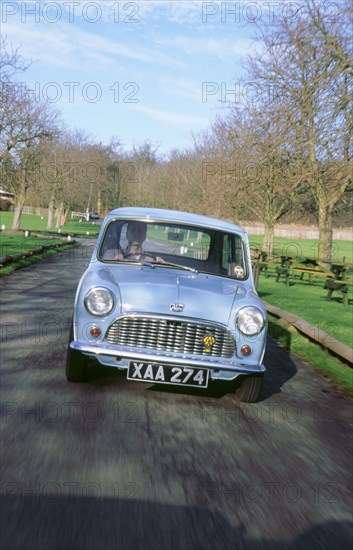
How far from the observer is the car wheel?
→ 5520mm

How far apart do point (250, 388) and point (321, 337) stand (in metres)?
3.76

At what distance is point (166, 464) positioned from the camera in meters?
3.84

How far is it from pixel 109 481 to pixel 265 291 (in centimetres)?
1416

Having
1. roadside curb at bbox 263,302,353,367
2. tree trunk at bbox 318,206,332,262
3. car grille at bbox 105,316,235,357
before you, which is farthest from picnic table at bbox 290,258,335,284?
car grille at bbox 105,316,235,357

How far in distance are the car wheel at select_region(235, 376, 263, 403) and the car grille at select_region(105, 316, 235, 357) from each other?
20.9 inches

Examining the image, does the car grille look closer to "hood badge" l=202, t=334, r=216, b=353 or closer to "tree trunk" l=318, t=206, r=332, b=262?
"hood badge" l=202, t=334, r=216, b=353

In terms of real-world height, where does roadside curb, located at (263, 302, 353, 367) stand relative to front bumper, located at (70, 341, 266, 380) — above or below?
below

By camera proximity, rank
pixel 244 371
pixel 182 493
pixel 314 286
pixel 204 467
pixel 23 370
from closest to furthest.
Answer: pixel 182 493 → pixel 204 467 → pixel 244 371 → pixel 23 370 → pixel 314 286

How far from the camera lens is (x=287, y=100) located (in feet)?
71.6

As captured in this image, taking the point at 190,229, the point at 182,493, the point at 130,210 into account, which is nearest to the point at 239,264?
the point at 190,229

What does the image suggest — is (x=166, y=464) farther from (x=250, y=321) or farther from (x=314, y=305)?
(x=314, y=305)

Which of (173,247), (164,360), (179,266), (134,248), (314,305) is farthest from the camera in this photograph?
(314,305)

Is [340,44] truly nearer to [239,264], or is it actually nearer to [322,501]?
[239,264]

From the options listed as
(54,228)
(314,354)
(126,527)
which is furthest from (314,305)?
(54,228)
